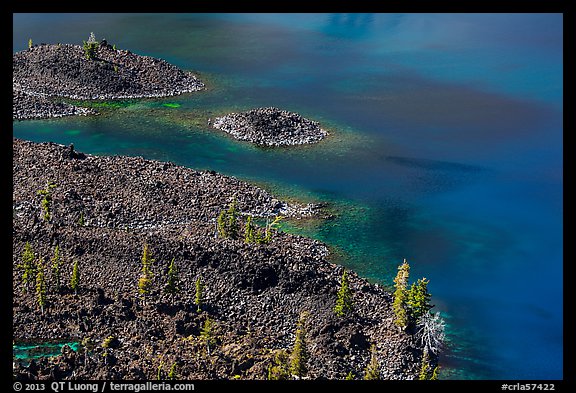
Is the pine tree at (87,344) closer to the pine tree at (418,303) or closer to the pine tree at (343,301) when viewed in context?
the pine tree at (343,301)

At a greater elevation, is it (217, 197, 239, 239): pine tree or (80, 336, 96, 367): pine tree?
(217, 197, 239, 239): pine tree

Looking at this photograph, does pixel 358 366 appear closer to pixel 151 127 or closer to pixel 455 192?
pixel 455 192

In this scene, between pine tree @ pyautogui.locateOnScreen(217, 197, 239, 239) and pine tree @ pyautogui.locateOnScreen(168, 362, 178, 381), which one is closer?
pine tree @ pyautogui.locateOnScreen(168, 362, 178, 381)

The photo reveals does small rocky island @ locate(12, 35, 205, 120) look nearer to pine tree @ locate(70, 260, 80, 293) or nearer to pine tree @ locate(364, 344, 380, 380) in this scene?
pine tree @ locate(70, 260, 80, 293)

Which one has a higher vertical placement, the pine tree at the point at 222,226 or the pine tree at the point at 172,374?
the pine tree at the point at 222,226

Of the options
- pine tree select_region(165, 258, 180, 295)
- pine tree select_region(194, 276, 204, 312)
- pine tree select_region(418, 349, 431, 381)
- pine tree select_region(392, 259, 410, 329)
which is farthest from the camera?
pine tree select_region(165, 258, 180, 295)

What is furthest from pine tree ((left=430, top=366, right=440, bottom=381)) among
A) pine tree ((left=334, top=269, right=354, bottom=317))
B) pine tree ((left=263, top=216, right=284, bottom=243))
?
pine tree ((left=263, top=216, right=284, bottom=243))

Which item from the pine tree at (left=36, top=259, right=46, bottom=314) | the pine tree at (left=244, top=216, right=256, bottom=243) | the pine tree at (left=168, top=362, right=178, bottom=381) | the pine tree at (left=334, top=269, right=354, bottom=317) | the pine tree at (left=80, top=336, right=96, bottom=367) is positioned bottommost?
the pine tree at (left=80, top=336, right=96, bottom=367)

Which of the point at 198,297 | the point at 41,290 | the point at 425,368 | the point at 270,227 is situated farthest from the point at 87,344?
the point at 425,368

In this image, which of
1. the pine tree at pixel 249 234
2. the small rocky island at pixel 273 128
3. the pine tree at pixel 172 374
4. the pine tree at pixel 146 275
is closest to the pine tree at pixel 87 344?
the pine tree at pixel 146 275
